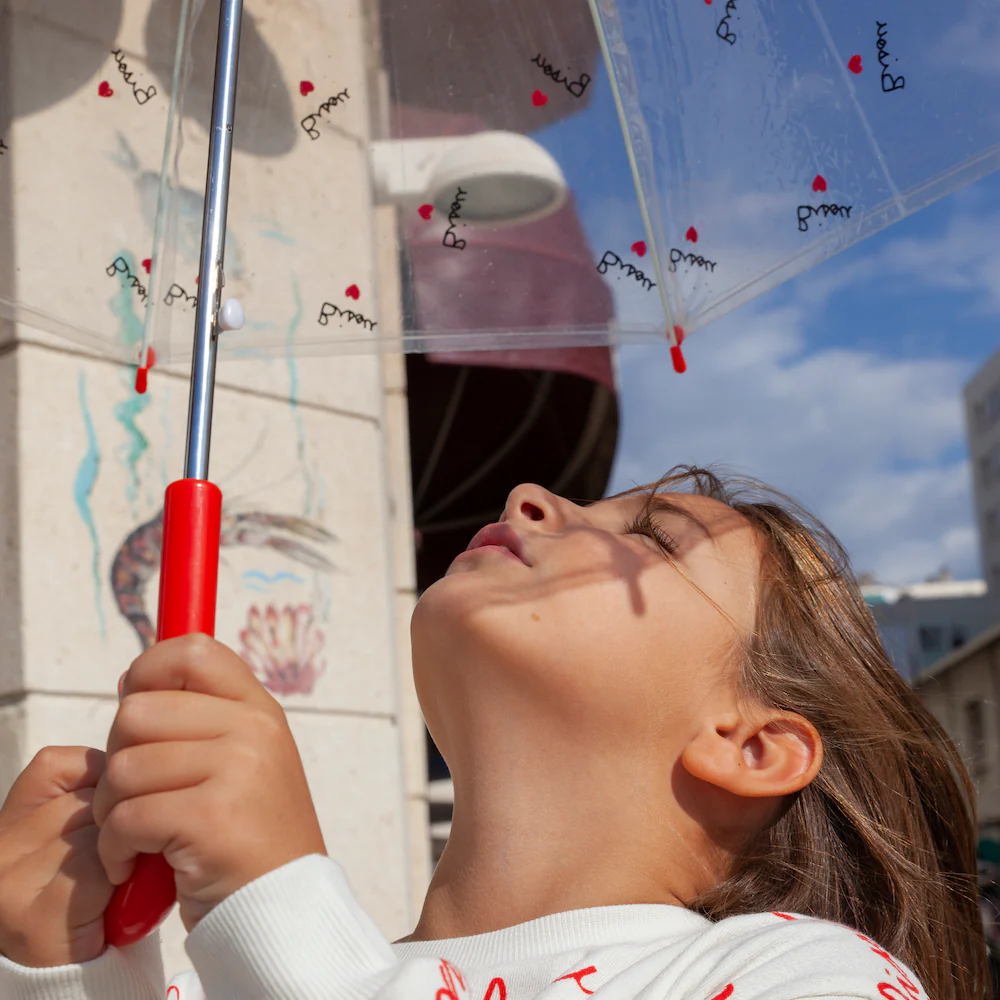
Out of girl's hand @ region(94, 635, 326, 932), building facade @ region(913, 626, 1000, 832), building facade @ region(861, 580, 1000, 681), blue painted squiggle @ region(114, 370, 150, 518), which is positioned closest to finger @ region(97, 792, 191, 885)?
girl's hand @ region(94, 635, 326, 932)

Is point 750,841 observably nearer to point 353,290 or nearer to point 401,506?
point 353,290

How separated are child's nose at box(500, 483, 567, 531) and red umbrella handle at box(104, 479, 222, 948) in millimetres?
547

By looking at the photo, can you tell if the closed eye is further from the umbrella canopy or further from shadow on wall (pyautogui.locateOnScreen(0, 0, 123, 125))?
shadow on wall (pyautogui.locateOnScreen(0, 0, 123, 125))

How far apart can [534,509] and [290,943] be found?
0.76m

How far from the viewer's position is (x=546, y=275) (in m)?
1.99

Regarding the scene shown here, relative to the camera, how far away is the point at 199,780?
1076 millimetres

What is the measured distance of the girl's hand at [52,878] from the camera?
1180 millimetres

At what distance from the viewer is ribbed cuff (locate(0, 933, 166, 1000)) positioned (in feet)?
4.00

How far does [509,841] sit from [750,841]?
377 mm

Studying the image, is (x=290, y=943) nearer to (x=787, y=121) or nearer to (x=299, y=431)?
(x=787, y=121)

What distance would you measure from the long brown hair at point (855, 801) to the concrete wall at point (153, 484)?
2.57ft

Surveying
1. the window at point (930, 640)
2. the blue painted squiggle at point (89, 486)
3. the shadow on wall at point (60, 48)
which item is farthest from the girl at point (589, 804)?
the window at point (930, 640)

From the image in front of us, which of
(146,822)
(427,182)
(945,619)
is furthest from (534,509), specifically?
(945,619)

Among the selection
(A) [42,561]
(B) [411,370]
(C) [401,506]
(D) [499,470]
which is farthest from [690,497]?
(D) [499,470]
